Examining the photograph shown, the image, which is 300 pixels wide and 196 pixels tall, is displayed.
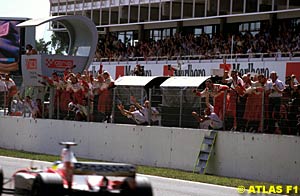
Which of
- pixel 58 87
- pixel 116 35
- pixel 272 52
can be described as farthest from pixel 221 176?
pixel 116 35

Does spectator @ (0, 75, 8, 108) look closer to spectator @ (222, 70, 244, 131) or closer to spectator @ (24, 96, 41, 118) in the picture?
spectator @ (24, 96, 41, 118)

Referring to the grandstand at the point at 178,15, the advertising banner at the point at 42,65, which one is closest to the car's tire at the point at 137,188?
the advertising banner at the point at 42,65

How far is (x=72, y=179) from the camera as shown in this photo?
1066 centimetres

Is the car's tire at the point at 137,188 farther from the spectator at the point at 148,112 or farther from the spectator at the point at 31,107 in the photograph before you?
the spectator at the point at 31,107

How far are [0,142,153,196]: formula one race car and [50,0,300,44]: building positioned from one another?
28675mm

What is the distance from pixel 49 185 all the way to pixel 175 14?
126ft

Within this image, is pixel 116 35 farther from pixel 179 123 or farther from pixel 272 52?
pixel 179 123

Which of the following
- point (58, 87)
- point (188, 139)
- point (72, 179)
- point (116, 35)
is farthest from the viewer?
point (116, 35)

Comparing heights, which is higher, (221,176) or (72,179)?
(72,179)

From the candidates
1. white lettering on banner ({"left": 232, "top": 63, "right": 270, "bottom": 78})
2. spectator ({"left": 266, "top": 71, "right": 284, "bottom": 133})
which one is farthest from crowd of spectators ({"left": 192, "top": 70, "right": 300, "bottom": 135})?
white lettering on banner ({"left": 232, "top": 63, "right": 270, "bottom": 78})

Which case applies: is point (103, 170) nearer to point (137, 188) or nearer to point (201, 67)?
point (137, 188)

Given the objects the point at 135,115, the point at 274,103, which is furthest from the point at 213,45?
the point at 274,103

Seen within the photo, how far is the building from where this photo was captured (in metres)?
41.3

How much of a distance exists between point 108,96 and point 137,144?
6.77 ft
